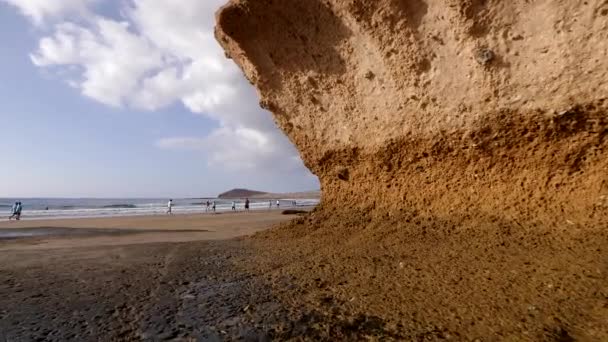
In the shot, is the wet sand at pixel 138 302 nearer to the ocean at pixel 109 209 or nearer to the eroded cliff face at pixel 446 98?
the eroded cliff face at pixel 446 98

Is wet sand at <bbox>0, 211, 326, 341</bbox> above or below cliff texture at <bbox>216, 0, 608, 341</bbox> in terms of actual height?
below

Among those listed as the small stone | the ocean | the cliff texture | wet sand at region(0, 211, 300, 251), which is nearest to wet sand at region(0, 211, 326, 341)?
the cliff texture

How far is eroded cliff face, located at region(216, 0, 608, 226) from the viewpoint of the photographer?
3.39 meters

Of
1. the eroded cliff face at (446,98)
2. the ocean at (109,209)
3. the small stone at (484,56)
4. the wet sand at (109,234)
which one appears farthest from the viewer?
the ocean at (109,209)

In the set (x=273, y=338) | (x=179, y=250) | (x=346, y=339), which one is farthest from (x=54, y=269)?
(x=346, y=339)

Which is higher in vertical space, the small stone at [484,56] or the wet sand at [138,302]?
the small stone at [484,56]

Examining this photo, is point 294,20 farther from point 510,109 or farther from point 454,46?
point 510,109

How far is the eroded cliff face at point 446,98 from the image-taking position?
3389 millimetres

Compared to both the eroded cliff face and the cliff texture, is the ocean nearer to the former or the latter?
the eroded cliff face

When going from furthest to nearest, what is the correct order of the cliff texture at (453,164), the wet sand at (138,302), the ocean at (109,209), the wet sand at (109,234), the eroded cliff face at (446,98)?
the ocean at (109,209) → the wet sand at (109,234) → the eroded cliff face at (446,98) → the cliff texture at (453,164) → the wet sand at (138,302)

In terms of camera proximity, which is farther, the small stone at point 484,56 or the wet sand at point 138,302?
the small stone at point 484,56

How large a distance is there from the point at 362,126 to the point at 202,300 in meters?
3.48

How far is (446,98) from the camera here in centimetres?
427

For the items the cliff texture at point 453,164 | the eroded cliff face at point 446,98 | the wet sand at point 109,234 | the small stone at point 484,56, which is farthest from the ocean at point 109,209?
the small stone at point 484,56
